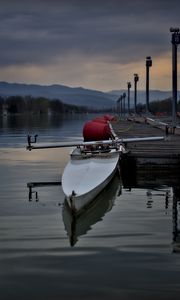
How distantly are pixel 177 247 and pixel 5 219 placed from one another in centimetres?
559

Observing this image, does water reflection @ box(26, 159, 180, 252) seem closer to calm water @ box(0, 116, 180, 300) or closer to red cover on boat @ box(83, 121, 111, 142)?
calm water @ box(0, 116, 180, 300)

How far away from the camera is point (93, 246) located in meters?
12.2

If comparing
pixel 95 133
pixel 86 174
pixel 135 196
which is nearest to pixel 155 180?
pixel 135 196

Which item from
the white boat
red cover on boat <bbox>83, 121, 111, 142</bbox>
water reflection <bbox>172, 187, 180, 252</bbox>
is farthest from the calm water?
red cover on boat <bbox>83, 121, 111, 142</bbox>

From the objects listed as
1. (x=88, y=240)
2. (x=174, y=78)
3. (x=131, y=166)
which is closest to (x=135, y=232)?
(x=88, y=240)

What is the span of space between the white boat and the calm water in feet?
1.75

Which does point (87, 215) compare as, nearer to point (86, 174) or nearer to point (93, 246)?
point (86, 174)

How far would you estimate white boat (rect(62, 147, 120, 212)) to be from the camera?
15.1 metres

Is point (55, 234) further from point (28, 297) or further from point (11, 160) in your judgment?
point (11, 160)

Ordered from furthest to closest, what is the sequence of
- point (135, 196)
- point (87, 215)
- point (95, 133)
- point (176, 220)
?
point (95, 133) < point (135, 196) < point (87, 215) < point (176, 220)

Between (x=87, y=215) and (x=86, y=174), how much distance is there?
2.69 m

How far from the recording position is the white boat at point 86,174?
1515 cm

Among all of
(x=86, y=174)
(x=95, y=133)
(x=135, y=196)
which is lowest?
(x=135, y=196)

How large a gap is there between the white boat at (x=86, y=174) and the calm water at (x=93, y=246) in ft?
1.75
